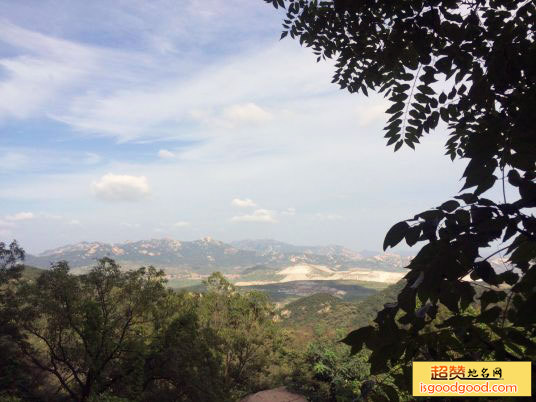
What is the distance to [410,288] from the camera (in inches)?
59.1

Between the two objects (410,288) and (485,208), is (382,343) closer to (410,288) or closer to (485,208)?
(410,288)

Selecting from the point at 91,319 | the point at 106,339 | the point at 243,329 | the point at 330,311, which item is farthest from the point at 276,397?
the point at 330,311

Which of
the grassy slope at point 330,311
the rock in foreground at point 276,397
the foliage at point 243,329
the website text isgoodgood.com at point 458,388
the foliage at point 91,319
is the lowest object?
the grassy slope at point 330,311

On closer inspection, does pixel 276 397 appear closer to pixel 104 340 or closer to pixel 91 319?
pixel 104 340

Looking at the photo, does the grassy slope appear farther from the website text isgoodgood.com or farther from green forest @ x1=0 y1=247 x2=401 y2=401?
the website text isgoodgood.com

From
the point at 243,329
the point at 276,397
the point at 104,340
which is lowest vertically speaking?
the point at 276,397

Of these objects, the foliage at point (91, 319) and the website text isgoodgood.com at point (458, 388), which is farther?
the foliage at point (91, 319)

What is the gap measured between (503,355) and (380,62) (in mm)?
3274

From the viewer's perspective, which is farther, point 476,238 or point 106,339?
point 106,339

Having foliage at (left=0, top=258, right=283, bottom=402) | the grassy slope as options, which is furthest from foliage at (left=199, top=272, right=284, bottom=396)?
the grassy slope

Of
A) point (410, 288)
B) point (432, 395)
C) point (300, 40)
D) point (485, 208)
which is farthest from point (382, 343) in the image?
point (300, 40)

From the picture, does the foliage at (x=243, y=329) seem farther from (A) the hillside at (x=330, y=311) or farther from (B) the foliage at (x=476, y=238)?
(A) the hillside at (x=330, y=311)

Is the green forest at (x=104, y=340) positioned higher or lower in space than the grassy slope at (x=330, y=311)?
higher

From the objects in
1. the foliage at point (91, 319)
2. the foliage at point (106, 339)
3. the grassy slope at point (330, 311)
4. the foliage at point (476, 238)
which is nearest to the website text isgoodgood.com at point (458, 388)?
the foliage at point (476, 238)
